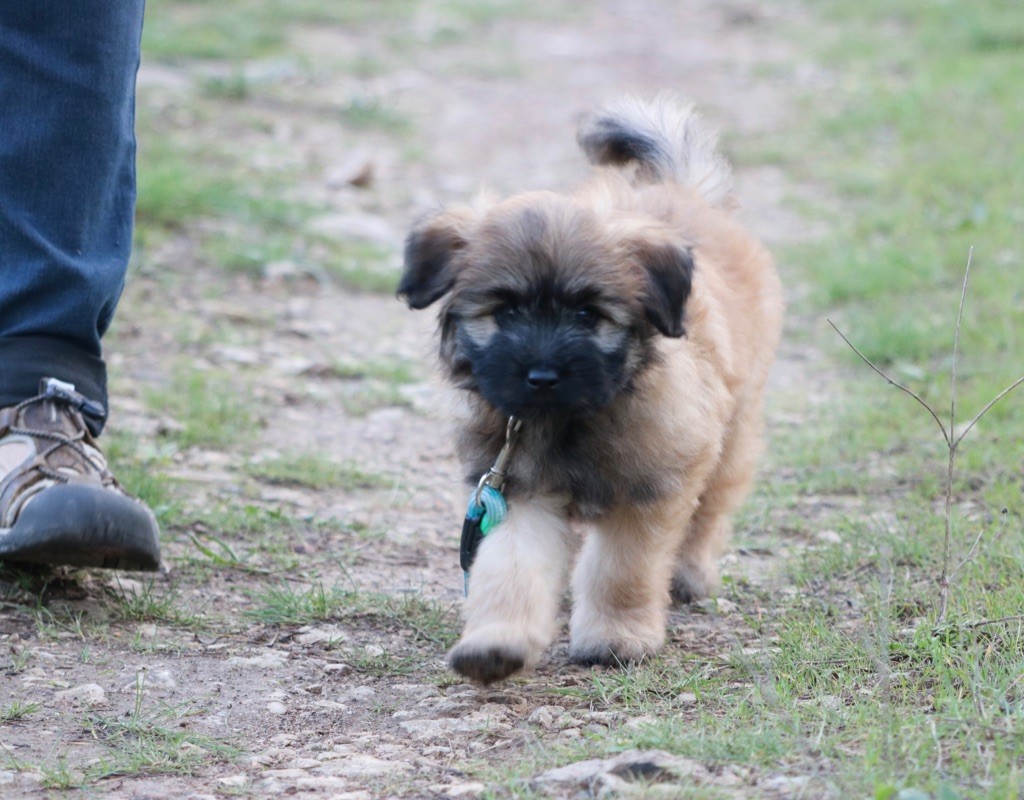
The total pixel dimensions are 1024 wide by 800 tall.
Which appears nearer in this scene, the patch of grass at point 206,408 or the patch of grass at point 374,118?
the patch of grass at point 206,408

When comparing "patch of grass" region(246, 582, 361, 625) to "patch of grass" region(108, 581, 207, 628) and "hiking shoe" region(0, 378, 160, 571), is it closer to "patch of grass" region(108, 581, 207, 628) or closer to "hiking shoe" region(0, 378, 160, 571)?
"patch of grass" region(108, 581, 207, 628)

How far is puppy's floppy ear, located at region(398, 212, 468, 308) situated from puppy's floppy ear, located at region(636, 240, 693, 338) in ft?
1.26

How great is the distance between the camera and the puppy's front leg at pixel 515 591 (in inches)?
97.1

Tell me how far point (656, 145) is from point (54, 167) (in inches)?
63.0

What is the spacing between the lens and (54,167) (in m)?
3.01

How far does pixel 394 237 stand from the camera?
6.40 meters

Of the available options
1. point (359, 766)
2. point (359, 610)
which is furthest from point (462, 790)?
point (359, 610)

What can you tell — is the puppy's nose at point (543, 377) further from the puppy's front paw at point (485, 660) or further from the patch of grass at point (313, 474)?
the patch of grass at point (313, 474)

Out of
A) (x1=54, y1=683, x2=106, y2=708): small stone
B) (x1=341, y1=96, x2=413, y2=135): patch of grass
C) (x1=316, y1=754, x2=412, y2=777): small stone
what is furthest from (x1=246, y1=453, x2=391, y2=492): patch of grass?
(x1=341, y1=96, x2=413, y2=135): patch of grass

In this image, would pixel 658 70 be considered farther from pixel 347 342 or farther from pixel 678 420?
pixel 678 420

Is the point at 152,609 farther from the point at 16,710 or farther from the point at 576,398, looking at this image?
the point at 576,398

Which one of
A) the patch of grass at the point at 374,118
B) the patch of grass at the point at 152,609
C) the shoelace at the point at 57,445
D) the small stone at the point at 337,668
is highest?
the patch of grass at the point at 374,118

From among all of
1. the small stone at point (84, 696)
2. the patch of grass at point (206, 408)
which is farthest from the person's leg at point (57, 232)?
the patch of grass at point (206, 408)

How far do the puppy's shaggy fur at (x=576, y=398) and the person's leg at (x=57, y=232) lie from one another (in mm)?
797
